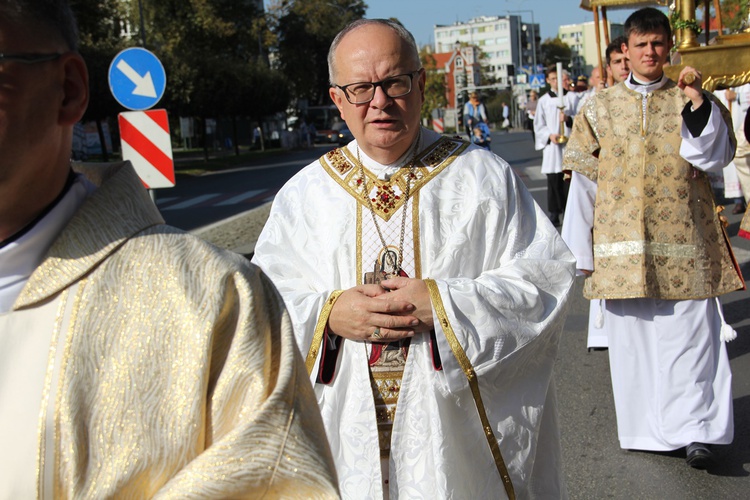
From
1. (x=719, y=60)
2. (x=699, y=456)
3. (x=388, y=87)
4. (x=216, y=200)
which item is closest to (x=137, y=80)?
(x=719, y=60)

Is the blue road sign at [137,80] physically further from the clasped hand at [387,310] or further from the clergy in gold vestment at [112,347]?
the clergy in gold vestment at [112,347]

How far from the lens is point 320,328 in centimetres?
291

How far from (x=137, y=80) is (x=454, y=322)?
811cm

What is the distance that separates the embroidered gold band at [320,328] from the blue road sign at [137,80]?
766 centimetres

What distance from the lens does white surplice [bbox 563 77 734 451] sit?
15.2 feet

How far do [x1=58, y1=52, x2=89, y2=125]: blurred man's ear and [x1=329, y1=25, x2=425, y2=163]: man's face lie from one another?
1.57 metres

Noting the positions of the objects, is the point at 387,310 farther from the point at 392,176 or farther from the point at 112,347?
the point at 112,347

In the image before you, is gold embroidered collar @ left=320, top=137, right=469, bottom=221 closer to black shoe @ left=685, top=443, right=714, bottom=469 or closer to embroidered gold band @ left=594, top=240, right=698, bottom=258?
embroidered gold band @ left=594, top=240, right=698, bottom=258

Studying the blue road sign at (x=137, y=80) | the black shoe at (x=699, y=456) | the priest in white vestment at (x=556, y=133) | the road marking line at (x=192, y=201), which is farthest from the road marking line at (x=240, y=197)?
the black shoe at (x=699, y=456)

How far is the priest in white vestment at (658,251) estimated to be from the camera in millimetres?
4641

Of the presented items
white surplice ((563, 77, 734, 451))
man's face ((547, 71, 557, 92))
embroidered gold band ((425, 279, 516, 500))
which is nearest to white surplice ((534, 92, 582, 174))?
man's face ((547, 71, 557, 92))

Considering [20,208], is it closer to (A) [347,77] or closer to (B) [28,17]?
(B) [28,17]

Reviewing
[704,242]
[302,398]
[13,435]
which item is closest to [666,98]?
[704,242]

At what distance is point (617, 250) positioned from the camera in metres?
4.80
